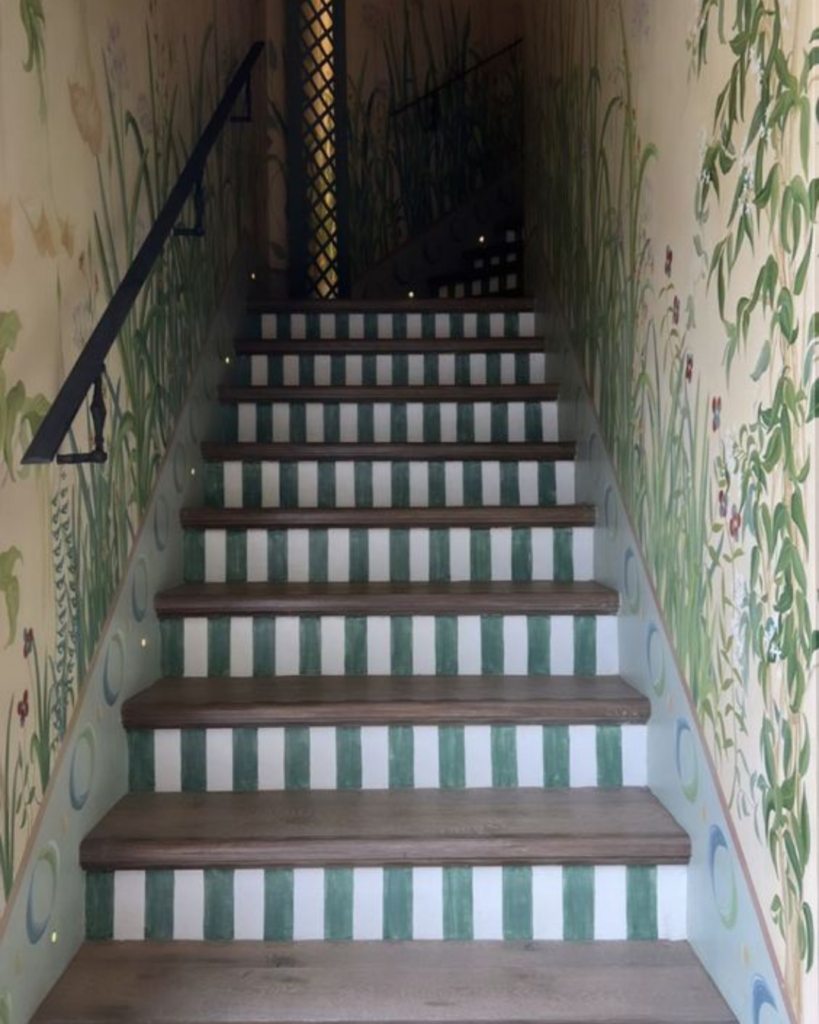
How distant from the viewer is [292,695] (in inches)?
94.6

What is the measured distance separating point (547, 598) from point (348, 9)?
4185 millimetres

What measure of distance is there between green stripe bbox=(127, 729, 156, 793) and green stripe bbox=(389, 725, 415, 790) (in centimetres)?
53

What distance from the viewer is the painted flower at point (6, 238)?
1.60 meters

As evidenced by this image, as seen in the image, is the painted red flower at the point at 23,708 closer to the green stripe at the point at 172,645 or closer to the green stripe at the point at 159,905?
the green stripe at the point at 159,905

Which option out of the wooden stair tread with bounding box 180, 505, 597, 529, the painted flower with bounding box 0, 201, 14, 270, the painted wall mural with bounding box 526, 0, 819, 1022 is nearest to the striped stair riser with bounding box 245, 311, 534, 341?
the wooden stair tread with bounding box 180, 505, 597, 529

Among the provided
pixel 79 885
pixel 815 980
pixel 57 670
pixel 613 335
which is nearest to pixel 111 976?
pixel 79 885

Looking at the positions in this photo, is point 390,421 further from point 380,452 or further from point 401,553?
point 401,553

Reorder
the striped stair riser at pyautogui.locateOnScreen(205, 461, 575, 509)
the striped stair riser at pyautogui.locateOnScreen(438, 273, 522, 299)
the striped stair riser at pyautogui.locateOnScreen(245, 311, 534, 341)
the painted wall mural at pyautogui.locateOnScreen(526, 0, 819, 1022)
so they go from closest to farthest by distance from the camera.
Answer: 1. the painted wall mural at pyautogui.locateOnScreen(526, 0, 819, 1022)
2. the striped stair riser at pyautogui.locateOnScreen(205, 461, 575, 509)
3. the striped stair riser at pyautogui.locateOnScreen(245, 311, 534, 341)
4. the striped stair riser at pyautogui.locateOnScreen(438, 273, 522, 299)

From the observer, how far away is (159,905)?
2.00 meters

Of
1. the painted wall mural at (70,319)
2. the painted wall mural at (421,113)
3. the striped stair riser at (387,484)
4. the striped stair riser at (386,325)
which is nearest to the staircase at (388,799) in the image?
the striped stair riser at (387,484)

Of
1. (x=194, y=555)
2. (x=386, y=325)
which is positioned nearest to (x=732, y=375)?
(x=194, y=555)

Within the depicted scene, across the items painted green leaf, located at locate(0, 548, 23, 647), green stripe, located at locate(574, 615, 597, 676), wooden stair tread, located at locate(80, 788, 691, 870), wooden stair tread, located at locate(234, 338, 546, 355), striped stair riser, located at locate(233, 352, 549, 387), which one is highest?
wooden stair tread, located at locate(234, 338, 546, 355)

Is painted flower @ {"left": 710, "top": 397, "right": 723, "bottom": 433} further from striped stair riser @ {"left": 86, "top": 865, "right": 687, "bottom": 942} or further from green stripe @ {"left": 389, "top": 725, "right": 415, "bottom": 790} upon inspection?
green stripe @ {"left": 389, "top": 725, "right": 415, "bottom": 790}

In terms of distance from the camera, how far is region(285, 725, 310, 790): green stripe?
230cm
